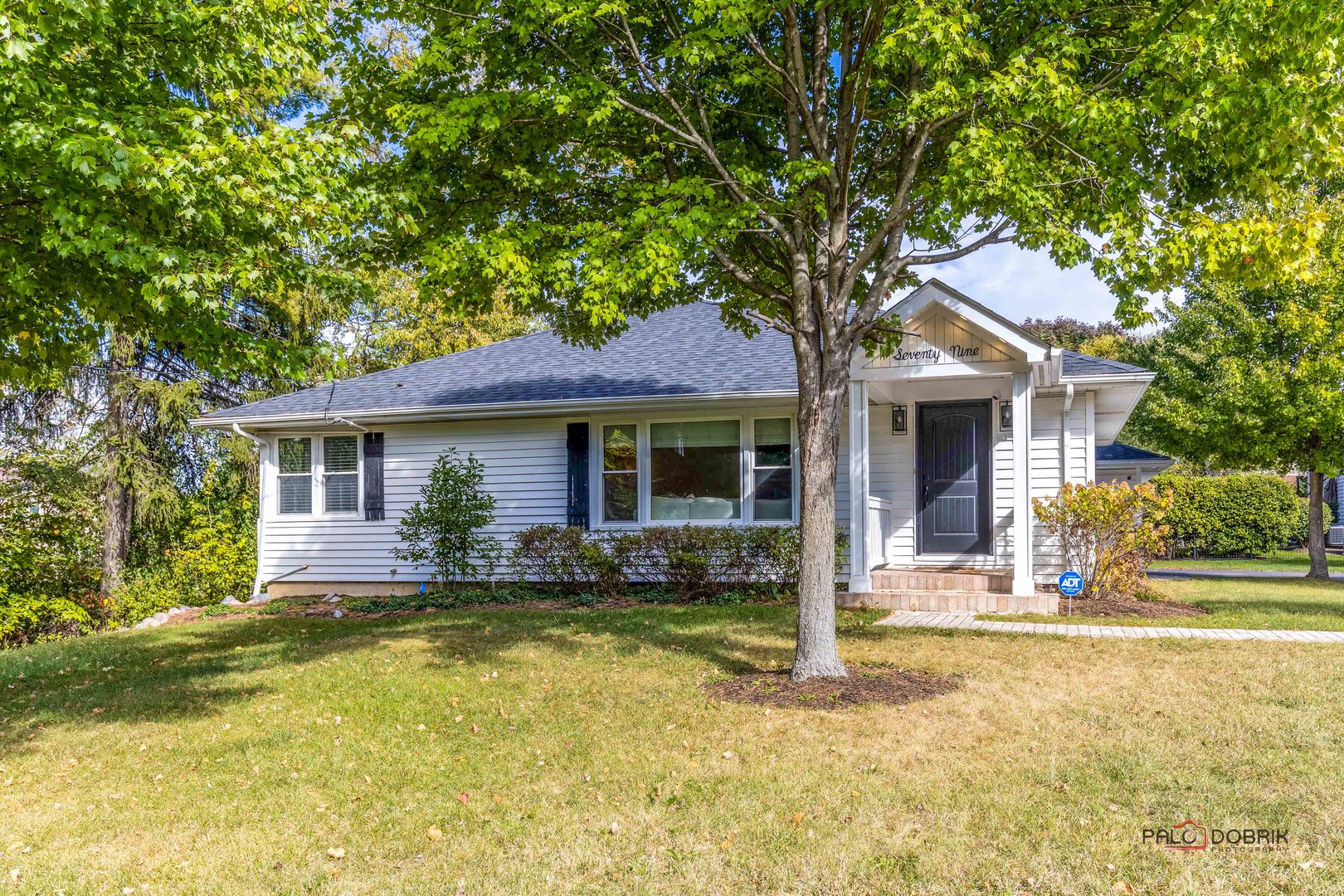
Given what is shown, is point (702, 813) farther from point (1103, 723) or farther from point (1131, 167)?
point (1131, 167)

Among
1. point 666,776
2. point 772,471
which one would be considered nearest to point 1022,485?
point 772,471

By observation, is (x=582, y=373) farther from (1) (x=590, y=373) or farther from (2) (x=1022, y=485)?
(2) (x=1022, y=485)

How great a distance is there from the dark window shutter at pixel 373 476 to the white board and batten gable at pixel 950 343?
763cm

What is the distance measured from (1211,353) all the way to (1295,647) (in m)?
10.2

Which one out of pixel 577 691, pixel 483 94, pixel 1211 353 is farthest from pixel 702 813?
pixel 1211 353

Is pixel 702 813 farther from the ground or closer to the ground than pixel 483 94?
closer to the ground

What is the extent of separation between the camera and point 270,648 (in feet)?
29.4

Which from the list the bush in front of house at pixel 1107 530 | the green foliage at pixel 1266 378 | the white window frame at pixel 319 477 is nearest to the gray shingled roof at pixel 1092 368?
the bush in front of house at pixel 1107 530

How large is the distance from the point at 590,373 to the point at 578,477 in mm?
1770

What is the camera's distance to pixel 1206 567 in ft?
59.3

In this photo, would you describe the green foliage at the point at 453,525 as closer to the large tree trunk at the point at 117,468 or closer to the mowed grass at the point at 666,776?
the mowed grass at the point at 666,776

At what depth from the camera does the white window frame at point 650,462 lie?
39.8ft

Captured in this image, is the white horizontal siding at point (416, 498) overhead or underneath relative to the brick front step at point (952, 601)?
overhead

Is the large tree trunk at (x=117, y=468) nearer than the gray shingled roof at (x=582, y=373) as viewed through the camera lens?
No
